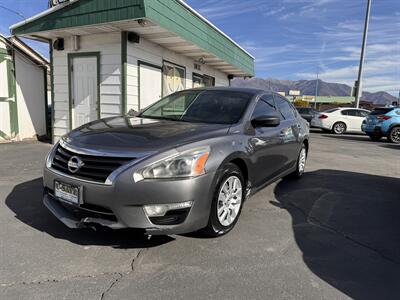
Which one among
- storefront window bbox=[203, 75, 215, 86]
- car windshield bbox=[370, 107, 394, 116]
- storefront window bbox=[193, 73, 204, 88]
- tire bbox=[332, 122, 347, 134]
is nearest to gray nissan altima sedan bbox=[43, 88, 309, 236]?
storefront window bbox=[193, 73, 204, 88]

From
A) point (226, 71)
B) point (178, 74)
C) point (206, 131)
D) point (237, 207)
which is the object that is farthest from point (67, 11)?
point (226, 71)

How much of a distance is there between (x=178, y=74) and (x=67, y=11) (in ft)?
12.9

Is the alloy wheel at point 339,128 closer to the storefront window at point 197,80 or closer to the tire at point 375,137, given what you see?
the tire at point 375,137

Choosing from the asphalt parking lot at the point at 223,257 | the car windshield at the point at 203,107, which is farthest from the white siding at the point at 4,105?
the car windshield at the point at 203,107

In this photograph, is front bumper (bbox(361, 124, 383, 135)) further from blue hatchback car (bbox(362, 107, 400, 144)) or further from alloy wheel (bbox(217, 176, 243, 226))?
alloy wheel (bbox(217, 176, 243, 226))

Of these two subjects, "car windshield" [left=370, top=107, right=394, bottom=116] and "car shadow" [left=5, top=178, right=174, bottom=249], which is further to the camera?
"car windshield" [left=370, top=107, right=394, bottom=116]

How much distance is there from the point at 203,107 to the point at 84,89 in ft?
18.3

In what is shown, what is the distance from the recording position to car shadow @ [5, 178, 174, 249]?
3061 mm

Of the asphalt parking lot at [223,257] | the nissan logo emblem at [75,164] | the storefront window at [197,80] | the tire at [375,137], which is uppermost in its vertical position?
the storefront window at [197,80]

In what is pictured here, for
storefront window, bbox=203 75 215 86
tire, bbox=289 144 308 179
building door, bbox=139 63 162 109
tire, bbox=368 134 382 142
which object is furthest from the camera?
tire, bbox=368 134 382 142

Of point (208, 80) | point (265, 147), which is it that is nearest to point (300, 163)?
point (265, 147)

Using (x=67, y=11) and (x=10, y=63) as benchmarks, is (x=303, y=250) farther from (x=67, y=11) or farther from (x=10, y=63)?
(x=10, y=63)

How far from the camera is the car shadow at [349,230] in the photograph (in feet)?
8.67

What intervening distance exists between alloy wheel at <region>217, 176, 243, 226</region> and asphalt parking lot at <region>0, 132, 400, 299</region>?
0.20 metres
